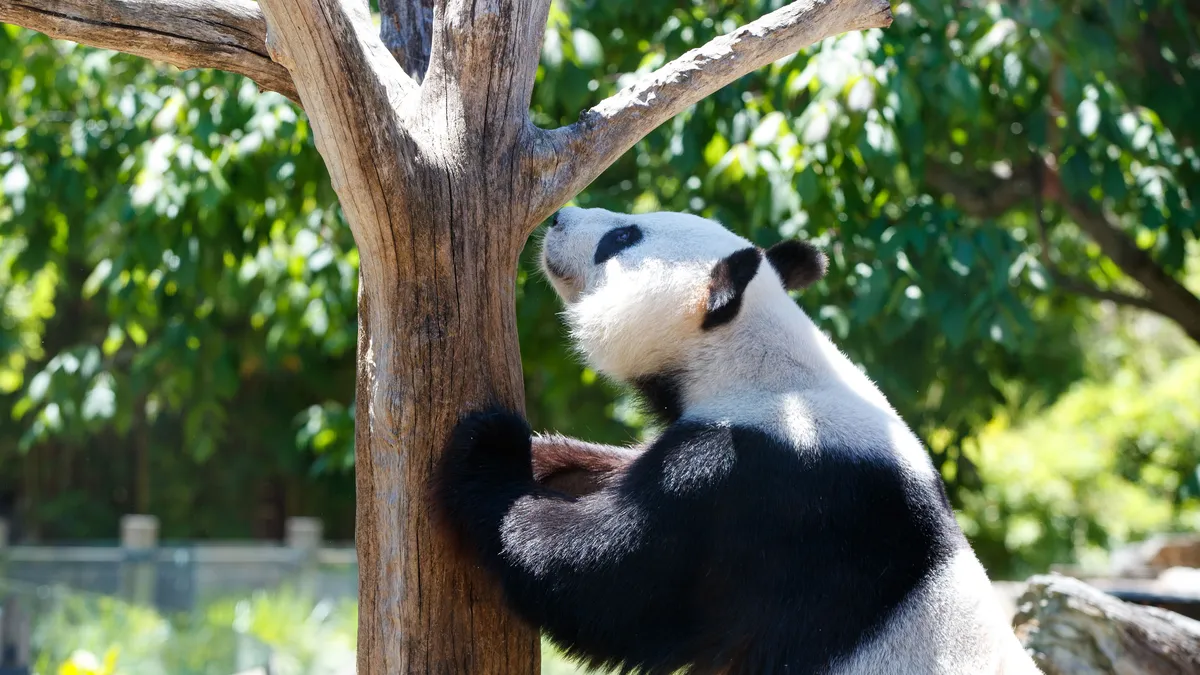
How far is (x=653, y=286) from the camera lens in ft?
9.22

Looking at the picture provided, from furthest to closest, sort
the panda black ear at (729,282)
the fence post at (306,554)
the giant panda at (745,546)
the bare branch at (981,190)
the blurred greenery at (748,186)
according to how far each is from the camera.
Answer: the fence post at (306,554) → the bare branch at (981,190) → the blurred greenery at (748,186) → the panda black ear at (729,282) → the giant panda at (745,546)

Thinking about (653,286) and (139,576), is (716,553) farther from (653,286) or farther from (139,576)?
(139,576)

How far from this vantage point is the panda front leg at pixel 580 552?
96.8 inches

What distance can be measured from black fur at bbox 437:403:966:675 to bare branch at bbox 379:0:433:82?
104cm

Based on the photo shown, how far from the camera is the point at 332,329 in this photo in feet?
18.2

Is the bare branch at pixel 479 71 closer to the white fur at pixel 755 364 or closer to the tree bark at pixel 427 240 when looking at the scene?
the tree bark at pixel 427 240

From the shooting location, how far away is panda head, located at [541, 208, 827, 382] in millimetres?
2765

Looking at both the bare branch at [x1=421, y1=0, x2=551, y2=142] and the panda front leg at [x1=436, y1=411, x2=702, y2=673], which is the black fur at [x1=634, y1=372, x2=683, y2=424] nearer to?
the panda front leg at [x1=436, y1=411, x2=702, y2=673]

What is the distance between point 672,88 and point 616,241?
0.41 metres

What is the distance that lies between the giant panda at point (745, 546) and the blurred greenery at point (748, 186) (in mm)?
1986

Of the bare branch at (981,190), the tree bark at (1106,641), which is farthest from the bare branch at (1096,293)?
the tree bark at (1106,641)

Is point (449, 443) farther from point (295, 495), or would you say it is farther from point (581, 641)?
point (295, 495)

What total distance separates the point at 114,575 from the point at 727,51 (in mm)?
5972

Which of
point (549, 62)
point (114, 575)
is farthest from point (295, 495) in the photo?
point (549, 62)
